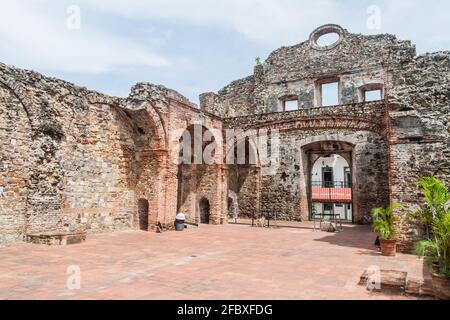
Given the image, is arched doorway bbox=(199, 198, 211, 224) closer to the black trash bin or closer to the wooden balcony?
the black trash bin

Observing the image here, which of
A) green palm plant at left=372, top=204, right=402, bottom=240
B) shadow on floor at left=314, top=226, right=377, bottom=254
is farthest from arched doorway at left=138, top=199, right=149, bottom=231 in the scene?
green palm plant at left=372, top=204, right=402, bottom=240

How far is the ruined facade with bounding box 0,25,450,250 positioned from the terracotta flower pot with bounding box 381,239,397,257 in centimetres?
64

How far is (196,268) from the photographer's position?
6.75m

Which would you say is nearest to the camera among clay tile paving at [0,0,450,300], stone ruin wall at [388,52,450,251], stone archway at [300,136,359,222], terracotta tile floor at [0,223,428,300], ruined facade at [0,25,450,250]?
terracotta tile floor at [0,223,428,300]

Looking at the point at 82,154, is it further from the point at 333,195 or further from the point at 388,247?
the point at 333,195

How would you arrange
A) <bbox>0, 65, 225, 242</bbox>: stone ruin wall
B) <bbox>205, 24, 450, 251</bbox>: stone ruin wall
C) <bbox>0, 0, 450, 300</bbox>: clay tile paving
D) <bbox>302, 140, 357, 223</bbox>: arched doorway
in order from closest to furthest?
1. <bbox>0, 0, 450, 300</bbox>: clay tile paving
2. <bbox>205, 24, 450, 251</bbox>: stone ruin wall
3. <bbox>0, 65, 225, 242</bbox>: stone ruin wall
4. <bbox>302, 140, 357, 223</bbox>: arched doorway

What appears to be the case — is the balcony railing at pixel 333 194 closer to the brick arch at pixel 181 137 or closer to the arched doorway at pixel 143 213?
the brick arch at pixel 181 137

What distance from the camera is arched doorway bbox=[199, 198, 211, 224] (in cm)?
1695

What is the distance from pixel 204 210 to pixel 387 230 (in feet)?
32.9

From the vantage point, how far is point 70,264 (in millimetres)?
6949

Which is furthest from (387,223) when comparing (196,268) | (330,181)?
(330,181)
